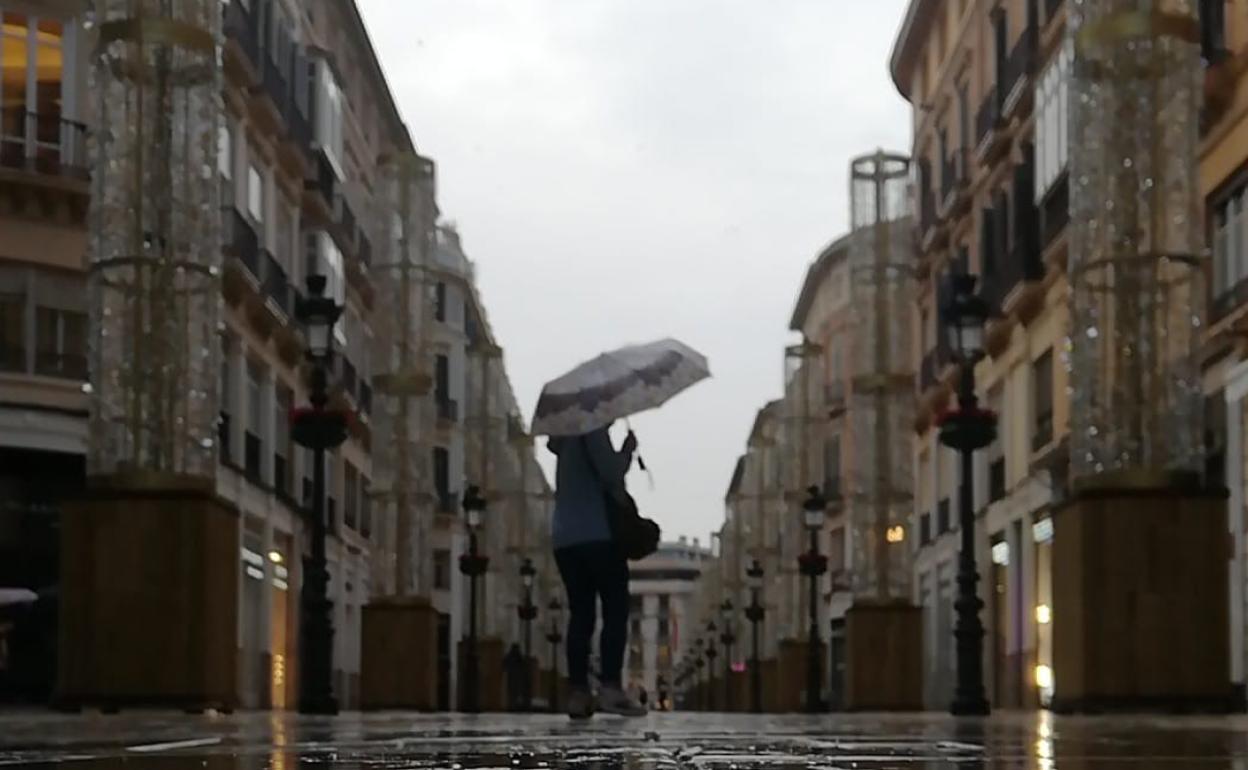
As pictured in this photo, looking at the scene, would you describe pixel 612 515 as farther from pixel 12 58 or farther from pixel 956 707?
pixel 12 58

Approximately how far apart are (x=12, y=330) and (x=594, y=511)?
59.1 ft

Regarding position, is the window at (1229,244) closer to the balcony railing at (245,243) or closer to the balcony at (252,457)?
the balcony railing at (245,243)

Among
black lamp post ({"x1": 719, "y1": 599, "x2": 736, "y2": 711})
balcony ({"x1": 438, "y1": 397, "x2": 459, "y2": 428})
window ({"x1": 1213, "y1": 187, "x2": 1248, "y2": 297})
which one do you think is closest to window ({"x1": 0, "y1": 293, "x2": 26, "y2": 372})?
window ({"x1": 1213, "y1": 187, "x2": 1248, "y2": 297})

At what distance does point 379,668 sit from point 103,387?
15.8 m

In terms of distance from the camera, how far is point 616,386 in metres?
12.2

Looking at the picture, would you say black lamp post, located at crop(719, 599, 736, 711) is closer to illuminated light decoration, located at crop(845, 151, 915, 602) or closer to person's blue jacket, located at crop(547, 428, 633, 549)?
illuminated light decoration, located at crop(845, 151, 915, 602)

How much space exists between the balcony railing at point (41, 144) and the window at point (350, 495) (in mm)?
20133

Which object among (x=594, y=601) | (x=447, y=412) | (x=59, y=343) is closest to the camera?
(x=594, y=601)

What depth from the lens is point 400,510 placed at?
30922mm

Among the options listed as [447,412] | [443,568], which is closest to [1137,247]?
[443,568]

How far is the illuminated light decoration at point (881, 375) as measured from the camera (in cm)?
3092

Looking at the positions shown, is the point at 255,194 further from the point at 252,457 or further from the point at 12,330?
the point at 12,330

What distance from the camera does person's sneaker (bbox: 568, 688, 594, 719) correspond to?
12414 millimetres

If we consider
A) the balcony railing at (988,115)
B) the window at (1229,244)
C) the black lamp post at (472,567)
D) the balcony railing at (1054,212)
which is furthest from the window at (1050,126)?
the black lamp post at (472,567)
